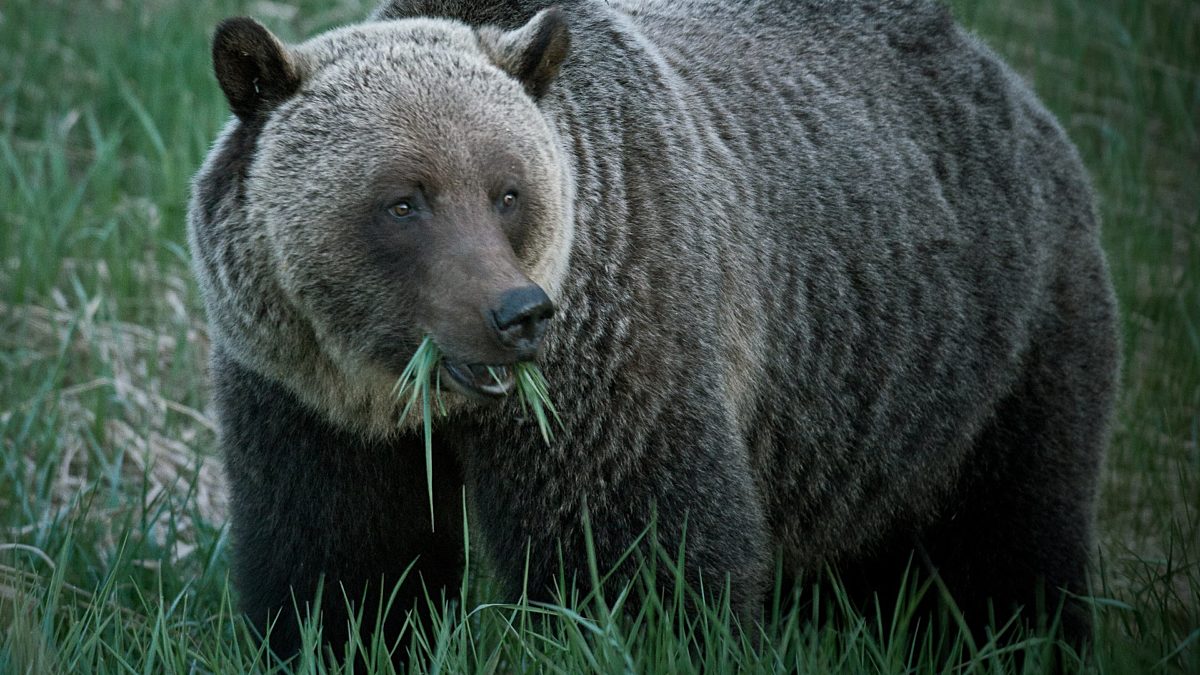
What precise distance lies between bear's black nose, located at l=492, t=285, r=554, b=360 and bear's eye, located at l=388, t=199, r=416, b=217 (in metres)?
0.46

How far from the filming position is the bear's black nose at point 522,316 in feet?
11.4

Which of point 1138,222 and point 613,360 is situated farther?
point 1138,222

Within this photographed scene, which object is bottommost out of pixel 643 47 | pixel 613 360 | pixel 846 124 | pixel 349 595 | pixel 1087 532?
pixel 1087 532

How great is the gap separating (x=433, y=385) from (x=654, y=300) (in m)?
0.73

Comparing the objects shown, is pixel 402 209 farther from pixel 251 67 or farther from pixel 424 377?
pixel 251 67

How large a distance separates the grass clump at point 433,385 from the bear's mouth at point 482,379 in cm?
1

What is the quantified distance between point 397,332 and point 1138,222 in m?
6.34

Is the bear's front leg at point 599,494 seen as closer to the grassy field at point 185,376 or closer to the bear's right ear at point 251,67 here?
the grassy field at point 185,376

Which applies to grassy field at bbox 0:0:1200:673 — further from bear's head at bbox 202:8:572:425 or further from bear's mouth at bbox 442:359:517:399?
bear's head at bbox 202:8:572:425

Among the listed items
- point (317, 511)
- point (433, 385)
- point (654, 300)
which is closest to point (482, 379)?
point (433, 385)

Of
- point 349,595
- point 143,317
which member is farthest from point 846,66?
point 143,317

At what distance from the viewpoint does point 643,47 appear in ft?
15.1

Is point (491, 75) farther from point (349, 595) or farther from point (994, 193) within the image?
point (994, 193)

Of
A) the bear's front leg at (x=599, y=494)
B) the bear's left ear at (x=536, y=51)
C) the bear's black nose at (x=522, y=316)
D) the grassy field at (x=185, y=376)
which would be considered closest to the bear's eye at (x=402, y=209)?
the bear's black nose at (x=522, y=316)
